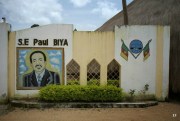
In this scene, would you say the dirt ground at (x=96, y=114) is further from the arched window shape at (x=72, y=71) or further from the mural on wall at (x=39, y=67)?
the arched window shape at (x=72, y=71)

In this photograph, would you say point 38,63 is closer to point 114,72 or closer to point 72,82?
point 72,82

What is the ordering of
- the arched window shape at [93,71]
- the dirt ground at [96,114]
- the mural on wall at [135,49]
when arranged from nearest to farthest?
the dirt ground at [96,114] < the mural on wall at [135,49] < the arched window shape at [93,71]

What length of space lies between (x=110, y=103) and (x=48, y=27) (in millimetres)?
4707

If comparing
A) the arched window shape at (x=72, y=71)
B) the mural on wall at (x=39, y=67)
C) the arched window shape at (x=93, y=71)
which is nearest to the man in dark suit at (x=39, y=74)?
the mural on wall at (x=39, y=67)

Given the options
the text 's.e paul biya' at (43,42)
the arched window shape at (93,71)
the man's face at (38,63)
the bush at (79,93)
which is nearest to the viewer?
the bush at (79,93)

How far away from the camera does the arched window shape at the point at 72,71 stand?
12.9 metres

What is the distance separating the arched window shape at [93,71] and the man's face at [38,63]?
234 cm

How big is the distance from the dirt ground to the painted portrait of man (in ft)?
5.81

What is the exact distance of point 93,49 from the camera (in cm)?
1266

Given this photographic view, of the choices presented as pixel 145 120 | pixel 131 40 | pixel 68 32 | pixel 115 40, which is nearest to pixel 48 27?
pixel 68 32

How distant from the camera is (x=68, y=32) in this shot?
41.3ft

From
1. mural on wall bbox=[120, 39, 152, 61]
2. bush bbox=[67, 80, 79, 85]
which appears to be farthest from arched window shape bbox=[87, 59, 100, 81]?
mural on wall bbox=[120, 39, 152, 61]

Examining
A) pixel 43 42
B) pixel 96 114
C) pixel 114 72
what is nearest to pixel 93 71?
pixel 114 72

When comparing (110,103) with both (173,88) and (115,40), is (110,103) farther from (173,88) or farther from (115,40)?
(173,88)
